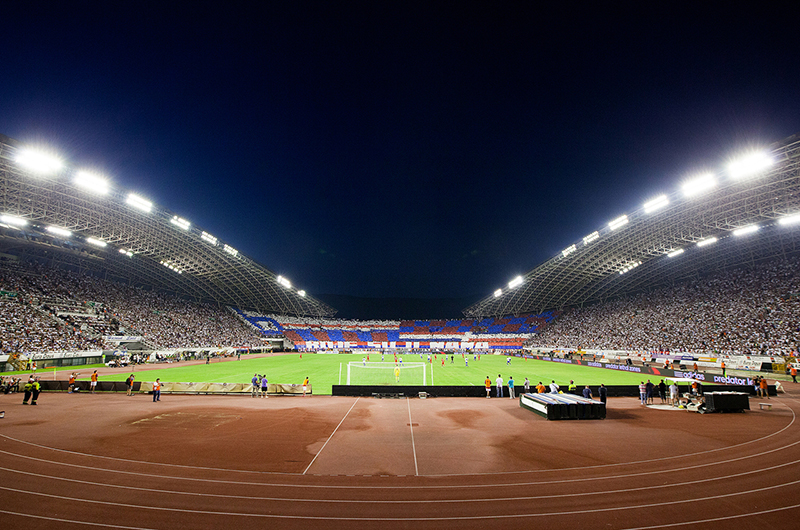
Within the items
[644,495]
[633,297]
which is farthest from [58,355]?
[633,297]

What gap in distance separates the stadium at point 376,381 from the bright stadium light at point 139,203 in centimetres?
21

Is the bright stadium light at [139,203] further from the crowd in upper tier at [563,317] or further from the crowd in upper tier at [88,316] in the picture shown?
the crowd in upper tier at [563,317]

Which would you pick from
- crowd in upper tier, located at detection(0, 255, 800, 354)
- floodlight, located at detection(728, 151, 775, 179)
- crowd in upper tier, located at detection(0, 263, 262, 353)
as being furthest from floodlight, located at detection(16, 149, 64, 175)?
floodlight, located at detection(728, 151, 775, 179)

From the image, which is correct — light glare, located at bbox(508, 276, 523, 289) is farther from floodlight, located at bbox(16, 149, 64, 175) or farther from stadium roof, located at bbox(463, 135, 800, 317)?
floodlight, located at bbox(16, 149, 64, 175)

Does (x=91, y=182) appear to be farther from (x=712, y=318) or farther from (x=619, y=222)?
(x=712, y=318)

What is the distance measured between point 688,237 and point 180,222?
6572 centimetres

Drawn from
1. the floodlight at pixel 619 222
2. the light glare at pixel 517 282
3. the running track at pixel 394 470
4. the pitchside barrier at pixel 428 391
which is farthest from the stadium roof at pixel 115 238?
the floodlight at pixel 619 222

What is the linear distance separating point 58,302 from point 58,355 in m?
13.9

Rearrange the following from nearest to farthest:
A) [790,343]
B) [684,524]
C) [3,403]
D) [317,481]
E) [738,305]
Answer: [684,524] < [317,481] < [3,403] < [790,343] < [738,305]

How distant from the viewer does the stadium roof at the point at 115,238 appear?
32781mm

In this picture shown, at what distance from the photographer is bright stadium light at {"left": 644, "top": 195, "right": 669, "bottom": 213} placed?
37.7 meters

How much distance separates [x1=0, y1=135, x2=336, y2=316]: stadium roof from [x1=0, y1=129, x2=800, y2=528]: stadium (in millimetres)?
319

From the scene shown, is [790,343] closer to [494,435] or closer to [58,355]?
[494,435]

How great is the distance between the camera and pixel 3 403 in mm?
20156
